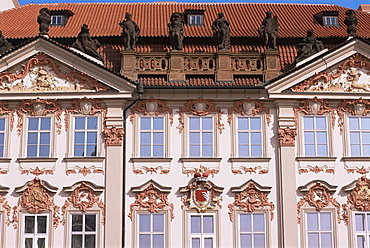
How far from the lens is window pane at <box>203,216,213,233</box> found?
25.0 meters

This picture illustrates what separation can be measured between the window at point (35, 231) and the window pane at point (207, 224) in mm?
5336

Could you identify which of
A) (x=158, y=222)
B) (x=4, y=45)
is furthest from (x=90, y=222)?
(x=4, y=45)

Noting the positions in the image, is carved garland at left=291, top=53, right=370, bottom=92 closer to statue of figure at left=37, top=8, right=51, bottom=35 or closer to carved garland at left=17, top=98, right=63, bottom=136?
carved garland at left=17, top=98, right=63, bottom=136

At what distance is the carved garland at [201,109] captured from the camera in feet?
84.6

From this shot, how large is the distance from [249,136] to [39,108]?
7.38 metres

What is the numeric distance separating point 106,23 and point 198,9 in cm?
406

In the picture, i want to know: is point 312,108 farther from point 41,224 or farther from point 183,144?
point 41,224

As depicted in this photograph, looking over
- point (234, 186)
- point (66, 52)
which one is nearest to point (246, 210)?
point (234, 186)

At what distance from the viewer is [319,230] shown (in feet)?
82.1

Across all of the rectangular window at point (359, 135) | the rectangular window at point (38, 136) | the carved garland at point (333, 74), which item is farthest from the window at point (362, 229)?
the rectangular window at point (38, 136)

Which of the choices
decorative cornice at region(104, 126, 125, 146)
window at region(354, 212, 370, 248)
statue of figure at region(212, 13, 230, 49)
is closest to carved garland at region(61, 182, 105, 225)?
decorative cornice at region(104, 126, 125, 146)

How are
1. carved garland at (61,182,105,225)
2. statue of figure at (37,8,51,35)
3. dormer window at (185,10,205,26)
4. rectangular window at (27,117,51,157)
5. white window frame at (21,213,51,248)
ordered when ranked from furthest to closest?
dormer window at (185,10,205,26)
statue of figure at (37,8,51,35)
rectangular window at (27,117,51,157)
carved garland at (61,182,105,225)
white window frame at (21,213,51,248)

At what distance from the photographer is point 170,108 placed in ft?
84.9

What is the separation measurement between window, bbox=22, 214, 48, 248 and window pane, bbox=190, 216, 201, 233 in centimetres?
492
